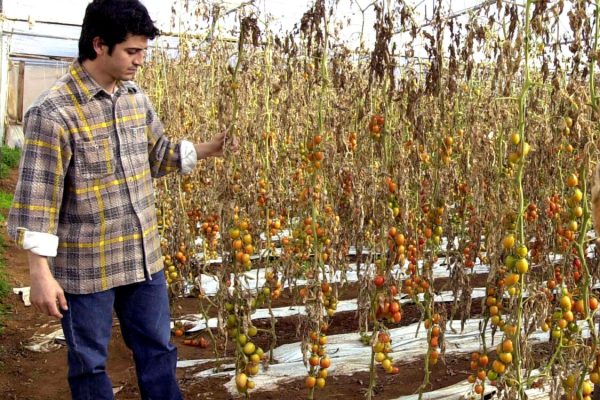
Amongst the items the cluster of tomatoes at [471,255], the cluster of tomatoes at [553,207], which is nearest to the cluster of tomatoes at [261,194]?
the cluster of tomatoes at [471,255]

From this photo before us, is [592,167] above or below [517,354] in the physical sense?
above

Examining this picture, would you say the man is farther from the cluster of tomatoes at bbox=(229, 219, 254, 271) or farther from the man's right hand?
the cluster of tomatoes at bbox=(229, 219, 254, 271)

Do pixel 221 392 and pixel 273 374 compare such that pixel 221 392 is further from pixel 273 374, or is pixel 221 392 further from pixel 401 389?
pixel 401 389

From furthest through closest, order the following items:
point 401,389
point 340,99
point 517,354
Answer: point 340,99 → point 401,389 → point 517,354

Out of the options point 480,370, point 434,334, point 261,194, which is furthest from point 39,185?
point 480,370

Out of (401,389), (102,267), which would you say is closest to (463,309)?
(401,389)

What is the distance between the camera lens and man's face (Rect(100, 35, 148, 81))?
1.94 m

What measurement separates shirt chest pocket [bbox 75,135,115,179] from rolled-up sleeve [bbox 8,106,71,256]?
7cm

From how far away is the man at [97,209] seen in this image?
188cm

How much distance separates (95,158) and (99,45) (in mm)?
303

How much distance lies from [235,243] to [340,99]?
169 centimetres

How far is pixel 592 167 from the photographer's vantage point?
1.95 m

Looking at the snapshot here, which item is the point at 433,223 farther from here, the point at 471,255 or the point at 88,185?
the point at 88,185

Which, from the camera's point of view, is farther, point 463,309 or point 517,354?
point 463,309
